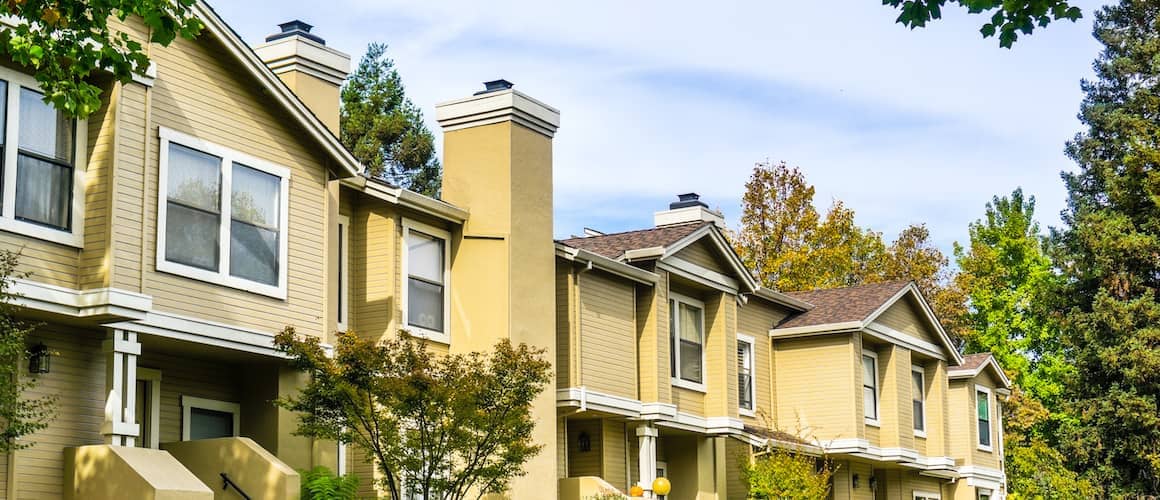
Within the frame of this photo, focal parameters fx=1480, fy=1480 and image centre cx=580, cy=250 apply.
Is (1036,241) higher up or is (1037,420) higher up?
(1036,241)

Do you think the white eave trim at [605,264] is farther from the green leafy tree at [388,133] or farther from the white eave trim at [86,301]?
the green leafy tree at [388,133]

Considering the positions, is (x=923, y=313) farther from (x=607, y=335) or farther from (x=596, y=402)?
(x=596, y=402)

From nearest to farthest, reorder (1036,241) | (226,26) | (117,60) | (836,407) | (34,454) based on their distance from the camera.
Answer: (117,60) → (34,454) → (226,26) → (836,407) → (1036,241)

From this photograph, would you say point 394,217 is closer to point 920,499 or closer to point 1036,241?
point 920,499

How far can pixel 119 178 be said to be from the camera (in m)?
17.8

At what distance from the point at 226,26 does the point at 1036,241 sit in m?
46.1

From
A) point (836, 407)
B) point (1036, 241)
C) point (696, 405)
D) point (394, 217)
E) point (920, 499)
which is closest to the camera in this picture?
point (394, 217)

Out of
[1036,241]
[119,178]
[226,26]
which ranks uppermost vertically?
[1036,241]

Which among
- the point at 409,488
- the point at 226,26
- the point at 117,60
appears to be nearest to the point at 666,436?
the point at 409,488

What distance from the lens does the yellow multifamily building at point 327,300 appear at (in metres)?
17.5

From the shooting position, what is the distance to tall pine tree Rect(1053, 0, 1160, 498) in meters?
44.3

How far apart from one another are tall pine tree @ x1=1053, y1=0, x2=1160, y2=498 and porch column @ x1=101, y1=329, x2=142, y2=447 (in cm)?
3375

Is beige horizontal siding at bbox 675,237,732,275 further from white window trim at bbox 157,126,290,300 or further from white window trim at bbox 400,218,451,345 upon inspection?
white window trim at bbox 157,126,290,300

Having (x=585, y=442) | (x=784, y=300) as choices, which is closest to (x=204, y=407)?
(x=585, y=442)
